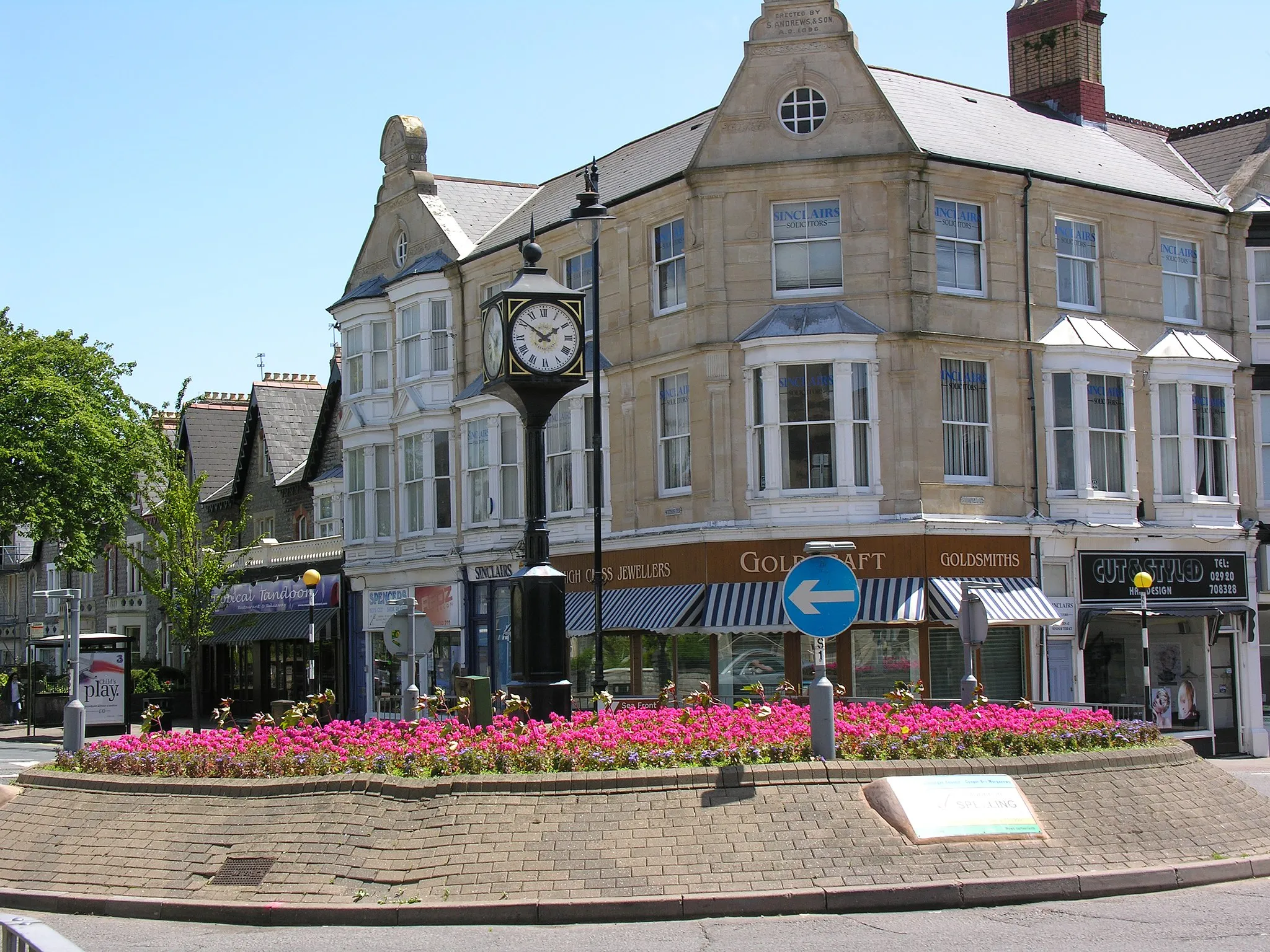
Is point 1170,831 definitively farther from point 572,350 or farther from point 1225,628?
point 1225,628

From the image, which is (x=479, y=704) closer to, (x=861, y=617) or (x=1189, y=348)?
(x=861, y=617)

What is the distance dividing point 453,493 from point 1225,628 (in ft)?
55.0

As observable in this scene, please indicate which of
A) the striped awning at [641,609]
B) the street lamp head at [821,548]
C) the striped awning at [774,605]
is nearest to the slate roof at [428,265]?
the striped awning at [641,609]

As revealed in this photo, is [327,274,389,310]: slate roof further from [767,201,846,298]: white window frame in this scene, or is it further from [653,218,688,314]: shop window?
[767,201,846,298]: white window frame

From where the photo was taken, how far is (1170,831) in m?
12.3

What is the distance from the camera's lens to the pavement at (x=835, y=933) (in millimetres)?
9586

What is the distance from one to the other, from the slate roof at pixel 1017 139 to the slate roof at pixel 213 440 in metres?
32.6

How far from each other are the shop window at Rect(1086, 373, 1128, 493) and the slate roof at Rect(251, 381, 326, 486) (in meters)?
28.4

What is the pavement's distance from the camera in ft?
31.4

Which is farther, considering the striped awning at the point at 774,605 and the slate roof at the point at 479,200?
the slate roof at the point at 479,200

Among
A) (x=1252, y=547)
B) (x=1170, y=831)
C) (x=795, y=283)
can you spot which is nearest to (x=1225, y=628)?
(x=1252, y=547)

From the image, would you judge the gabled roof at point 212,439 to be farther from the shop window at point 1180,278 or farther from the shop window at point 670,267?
the shop window at point 1180,278

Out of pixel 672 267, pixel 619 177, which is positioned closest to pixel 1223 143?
pixel 619 177

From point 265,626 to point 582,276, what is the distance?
1897 cm
